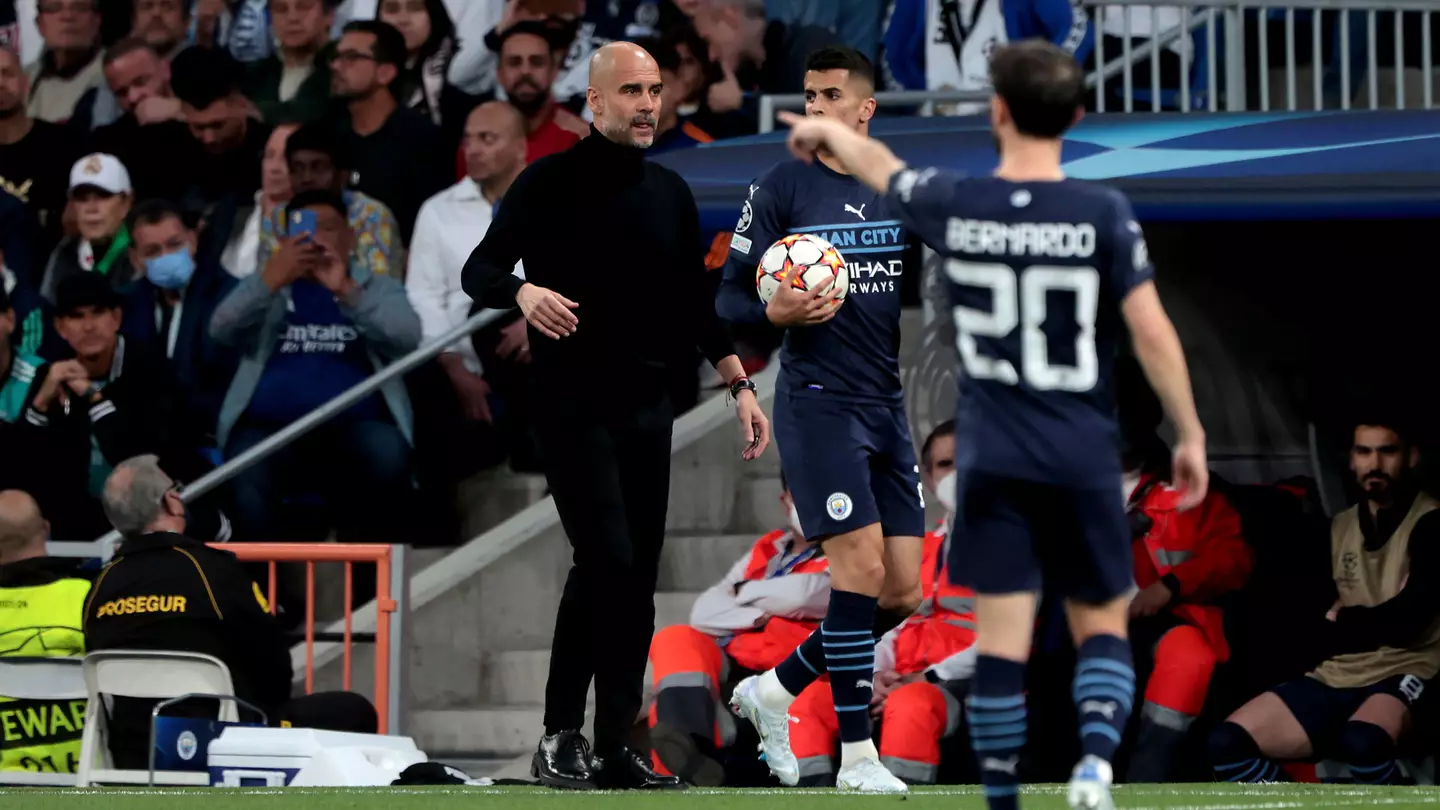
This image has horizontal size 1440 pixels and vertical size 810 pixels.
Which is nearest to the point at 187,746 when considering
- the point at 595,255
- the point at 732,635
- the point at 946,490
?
the point at 732,635

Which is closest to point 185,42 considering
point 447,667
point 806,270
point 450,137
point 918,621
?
point 450,137

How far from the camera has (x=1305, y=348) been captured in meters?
9.60

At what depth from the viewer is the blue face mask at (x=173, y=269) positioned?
11.1 meters

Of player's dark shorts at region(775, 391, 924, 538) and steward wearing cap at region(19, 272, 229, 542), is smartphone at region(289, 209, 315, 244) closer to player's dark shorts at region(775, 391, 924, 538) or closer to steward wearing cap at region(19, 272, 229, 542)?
steward wearing cap at region(19, 272, 229, 542)

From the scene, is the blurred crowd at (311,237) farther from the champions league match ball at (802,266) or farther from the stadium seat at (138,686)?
the champions league match ball at (802,266)

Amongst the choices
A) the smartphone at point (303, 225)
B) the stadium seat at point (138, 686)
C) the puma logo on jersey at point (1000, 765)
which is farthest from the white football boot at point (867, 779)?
the smartphone at point (303, 225)

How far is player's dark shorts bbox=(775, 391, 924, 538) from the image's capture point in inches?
257

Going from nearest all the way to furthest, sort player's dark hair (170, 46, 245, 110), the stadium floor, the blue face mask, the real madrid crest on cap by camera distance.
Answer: the stadium floor, the real madrid crest on cap, the blue face mask, player's dark hair (170, 46, 245, 110)

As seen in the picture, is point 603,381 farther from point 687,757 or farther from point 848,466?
point 687,757

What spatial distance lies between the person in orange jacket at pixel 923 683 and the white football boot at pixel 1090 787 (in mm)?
3735

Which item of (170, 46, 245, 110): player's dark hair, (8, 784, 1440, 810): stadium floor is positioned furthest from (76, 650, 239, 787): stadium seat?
(170, 46, 245, 110): player's dark hair

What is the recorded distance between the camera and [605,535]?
6.33m

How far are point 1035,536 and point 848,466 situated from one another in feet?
6.37

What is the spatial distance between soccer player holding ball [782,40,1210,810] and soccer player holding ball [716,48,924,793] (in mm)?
1837
